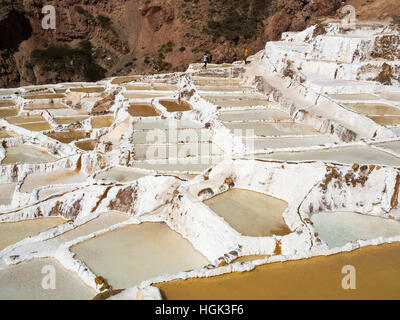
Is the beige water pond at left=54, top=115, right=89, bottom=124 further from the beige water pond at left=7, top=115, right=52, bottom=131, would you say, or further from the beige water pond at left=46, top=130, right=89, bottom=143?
the beige water pond at left=46, top=130, right=89, bottom=143

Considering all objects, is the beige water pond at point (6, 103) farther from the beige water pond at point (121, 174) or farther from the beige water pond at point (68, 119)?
the beige water pond at point (121, 174)

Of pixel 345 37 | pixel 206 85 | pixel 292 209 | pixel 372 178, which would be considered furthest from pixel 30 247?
pixel 345 37

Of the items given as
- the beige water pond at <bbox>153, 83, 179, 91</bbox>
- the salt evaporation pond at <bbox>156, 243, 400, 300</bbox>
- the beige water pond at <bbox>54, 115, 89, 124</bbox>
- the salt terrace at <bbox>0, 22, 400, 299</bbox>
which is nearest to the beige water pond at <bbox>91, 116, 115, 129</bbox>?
the salt terrace at <bbox>0, 22, 400, 299</bbox>

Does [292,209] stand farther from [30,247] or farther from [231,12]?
[231,12]

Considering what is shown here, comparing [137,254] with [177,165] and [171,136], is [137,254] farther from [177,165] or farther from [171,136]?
[171,136]

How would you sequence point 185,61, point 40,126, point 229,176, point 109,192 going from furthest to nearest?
point 185,61 < point 40,126 < point 109,192 < point 229,176

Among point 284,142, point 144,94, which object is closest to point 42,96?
point 144,94

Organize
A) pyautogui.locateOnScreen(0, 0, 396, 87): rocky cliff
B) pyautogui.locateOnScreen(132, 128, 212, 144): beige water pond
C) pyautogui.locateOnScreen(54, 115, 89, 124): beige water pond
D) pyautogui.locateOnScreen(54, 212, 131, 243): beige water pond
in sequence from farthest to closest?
pyautogui.locateOnScreen(0, 0, 396, 87): rocky cliff < pyautogui.locateOnScreen(54, 115, 89, 124): beige water pond < pyautogui.locateOnScreen(132, 128, 212, 144): beige water pond < pyautogui.locateOnScreen(54, 212, 131, 243): beige water pond
